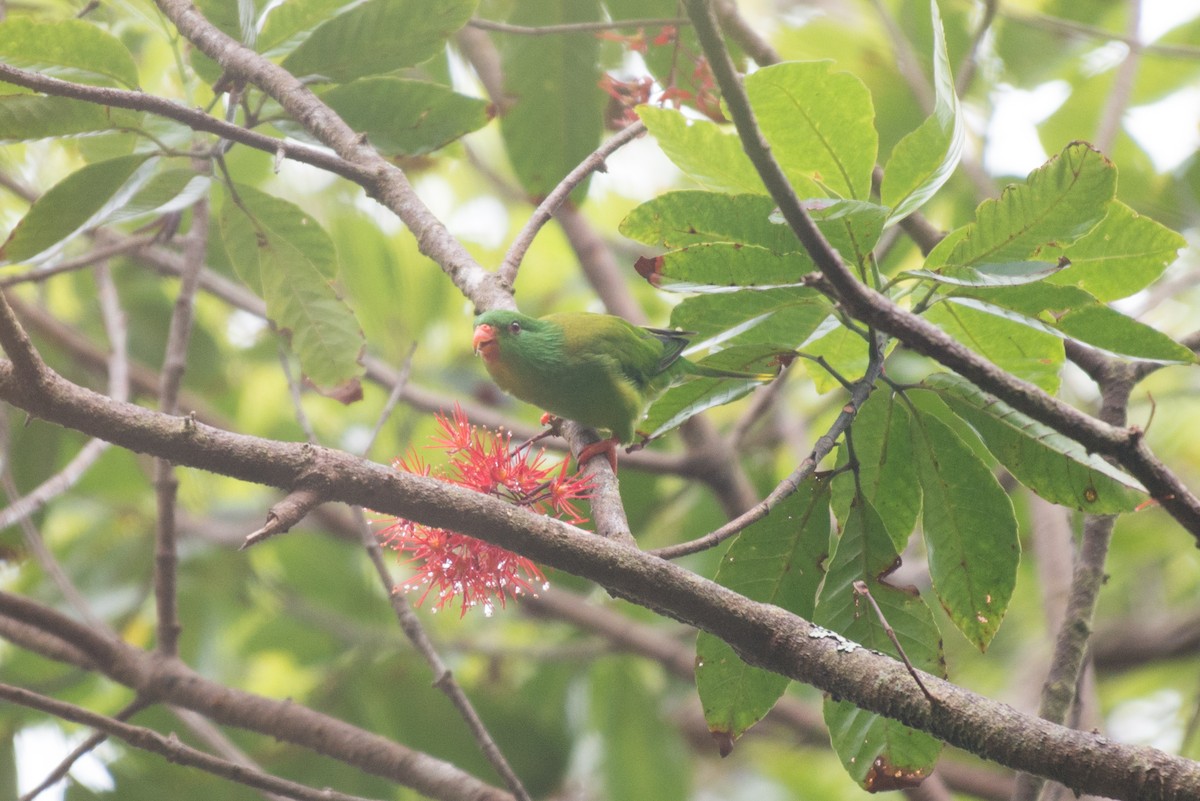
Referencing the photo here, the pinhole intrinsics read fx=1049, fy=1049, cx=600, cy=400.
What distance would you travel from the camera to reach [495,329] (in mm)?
2400

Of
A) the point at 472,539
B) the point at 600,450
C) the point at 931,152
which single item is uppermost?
the point at 931,152

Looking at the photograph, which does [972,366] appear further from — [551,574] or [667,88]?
[551,574]

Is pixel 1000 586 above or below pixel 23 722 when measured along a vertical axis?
above

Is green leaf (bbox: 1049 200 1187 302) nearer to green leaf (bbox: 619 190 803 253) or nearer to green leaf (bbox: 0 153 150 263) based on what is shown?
green leaf (bbox: 619 190 803 253)

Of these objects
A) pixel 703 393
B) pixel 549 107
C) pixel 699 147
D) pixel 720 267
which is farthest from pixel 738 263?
pixel 549 107

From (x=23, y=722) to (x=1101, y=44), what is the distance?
17.1ft

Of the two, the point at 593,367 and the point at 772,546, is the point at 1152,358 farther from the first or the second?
the point at 593,367

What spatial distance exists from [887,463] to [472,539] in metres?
0.88

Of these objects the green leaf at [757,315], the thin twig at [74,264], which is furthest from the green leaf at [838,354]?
the thin twig at [74,264]

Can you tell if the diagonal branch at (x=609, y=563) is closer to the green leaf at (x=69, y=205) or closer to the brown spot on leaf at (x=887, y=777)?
the brown spot on leaf at (x=887, y=777)

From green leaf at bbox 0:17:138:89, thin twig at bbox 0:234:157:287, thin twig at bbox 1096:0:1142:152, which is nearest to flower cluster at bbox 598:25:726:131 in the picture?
green leaf at bbox 0:17:138:89

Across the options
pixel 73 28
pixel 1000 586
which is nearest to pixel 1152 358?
pixel 1000 586

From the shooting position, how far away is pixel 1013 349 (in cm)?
215

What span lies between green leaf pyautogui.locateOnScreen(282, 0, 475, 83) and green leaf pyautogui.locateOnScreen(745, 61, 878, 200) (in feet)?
2.68
